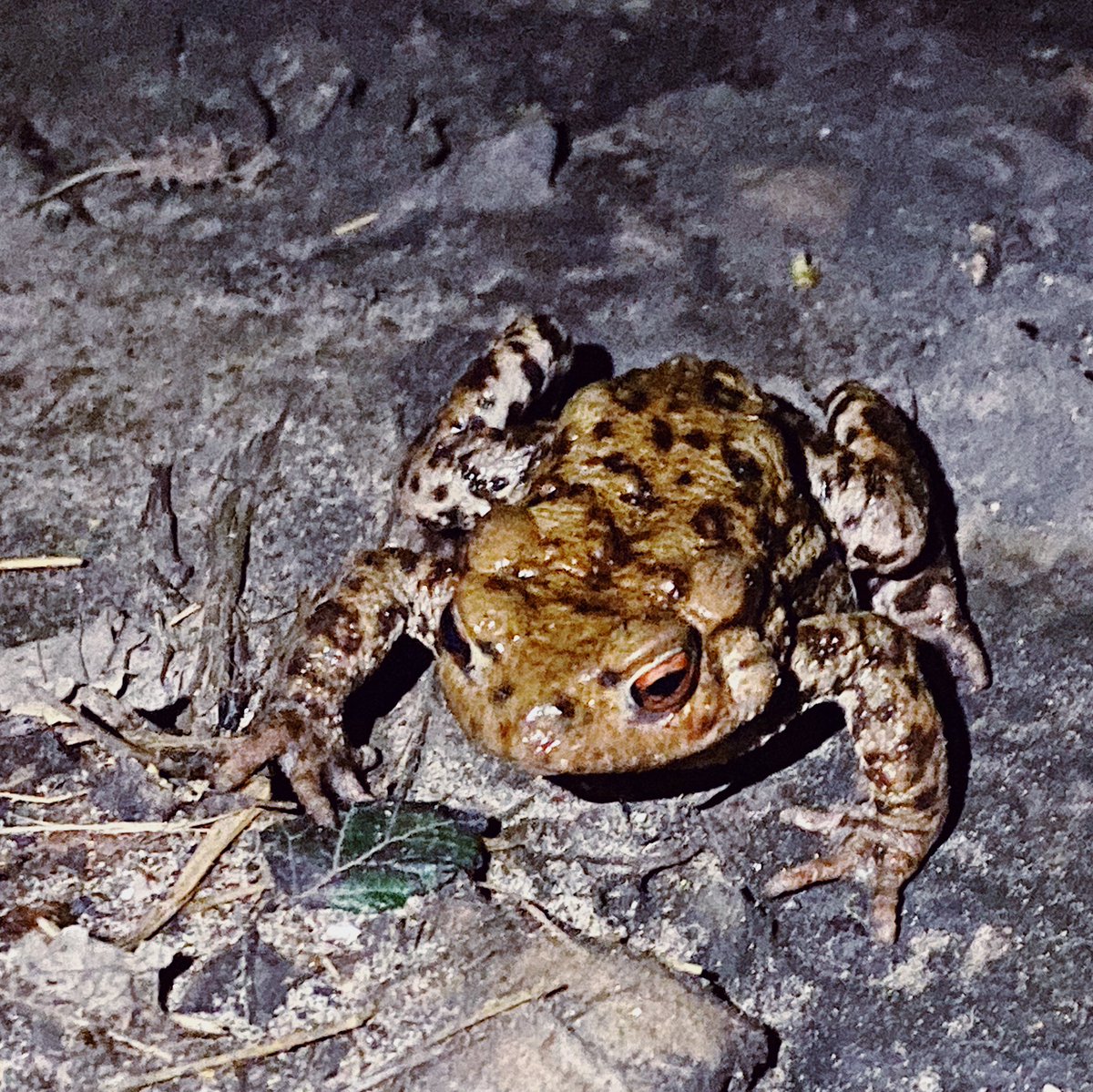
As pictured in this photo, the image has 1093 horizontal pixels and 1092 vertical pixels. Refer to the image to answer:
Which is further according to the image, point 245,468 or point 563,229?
point 563,229

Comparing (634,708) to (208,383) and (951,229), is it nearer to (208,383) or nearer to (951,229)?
(208,383)

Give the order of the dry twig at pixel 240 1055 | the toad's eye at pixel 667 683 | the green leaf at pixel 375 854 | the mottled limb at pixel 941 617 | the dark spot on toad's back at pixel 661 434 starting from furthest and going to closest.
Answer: the mottled limb at pixel 941 617 < the dark spot on toad's back at pixel 661 434 < the green leaf at pixel 375 854 < the toad's eye at pixel 667 683 < the dry twig at pixel 240 1055

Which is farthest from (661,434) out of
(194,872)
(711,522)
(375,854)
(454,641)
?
(194,872)

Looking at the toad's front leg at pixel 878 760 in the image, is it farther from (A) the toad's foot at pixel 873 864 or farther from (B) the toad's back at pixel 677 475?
(B) the toad's back at pixel 677 475

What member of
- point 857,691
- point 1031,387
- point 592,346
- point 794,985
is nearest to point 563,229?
point 592,346

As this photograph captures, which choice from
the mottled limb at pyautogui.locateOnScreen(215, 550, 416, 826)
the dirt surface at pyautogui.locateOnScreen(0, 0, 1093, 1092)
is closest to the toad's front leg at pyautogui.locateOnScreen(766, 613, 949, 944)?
the dirt surface at pyautogui.locateOnScreen(0, 0, 1093, 1092)

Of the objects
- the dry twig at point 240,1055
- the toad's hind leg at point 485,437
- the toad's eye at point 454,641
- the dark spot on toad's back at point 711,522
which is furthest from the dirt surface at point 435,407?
the dark spot on toad's back at point 711,522
